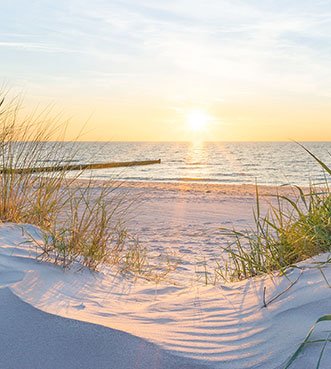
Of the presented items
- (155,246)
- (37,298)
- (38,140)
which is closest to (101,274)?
(37,298)

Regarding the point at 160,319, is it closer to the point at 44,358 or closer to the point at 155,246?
the point at 44,358

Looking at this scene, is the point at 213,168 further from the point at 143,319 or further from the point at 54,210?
the point at 143,319

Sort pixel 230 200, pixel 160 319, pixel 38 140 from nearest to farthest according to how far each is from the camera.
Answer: pixel 160 319, pixel 38 140, pixel 230 200

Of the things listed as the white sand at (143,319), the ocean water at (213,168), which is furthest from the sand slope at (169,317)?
the ocean water at (213,168)

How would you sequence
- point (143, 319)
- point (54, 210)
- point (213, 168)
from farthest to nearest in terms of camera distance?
point (213, 168), point (54, 210), point (143, 319)

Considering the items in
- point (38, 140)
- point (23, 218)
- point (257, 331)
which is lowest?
point (257, 331)

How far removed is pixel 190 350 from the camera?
176 centimetres

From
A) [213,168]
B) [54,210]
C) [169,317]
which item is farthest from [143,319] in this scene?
[213,168]

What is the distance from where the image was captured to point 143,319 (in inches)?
84.7

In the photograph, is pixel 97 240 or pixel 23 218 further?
pixel 23 218

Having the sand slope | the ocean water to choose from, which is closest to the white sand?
the sand slope

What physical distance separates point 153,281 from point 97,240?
0.49m

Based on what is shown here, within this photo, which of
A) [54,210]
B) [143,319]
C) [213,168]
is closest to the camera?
[143,319]

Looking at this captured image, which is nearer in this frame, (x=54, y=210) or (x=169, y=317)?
(x=169, y=317)
